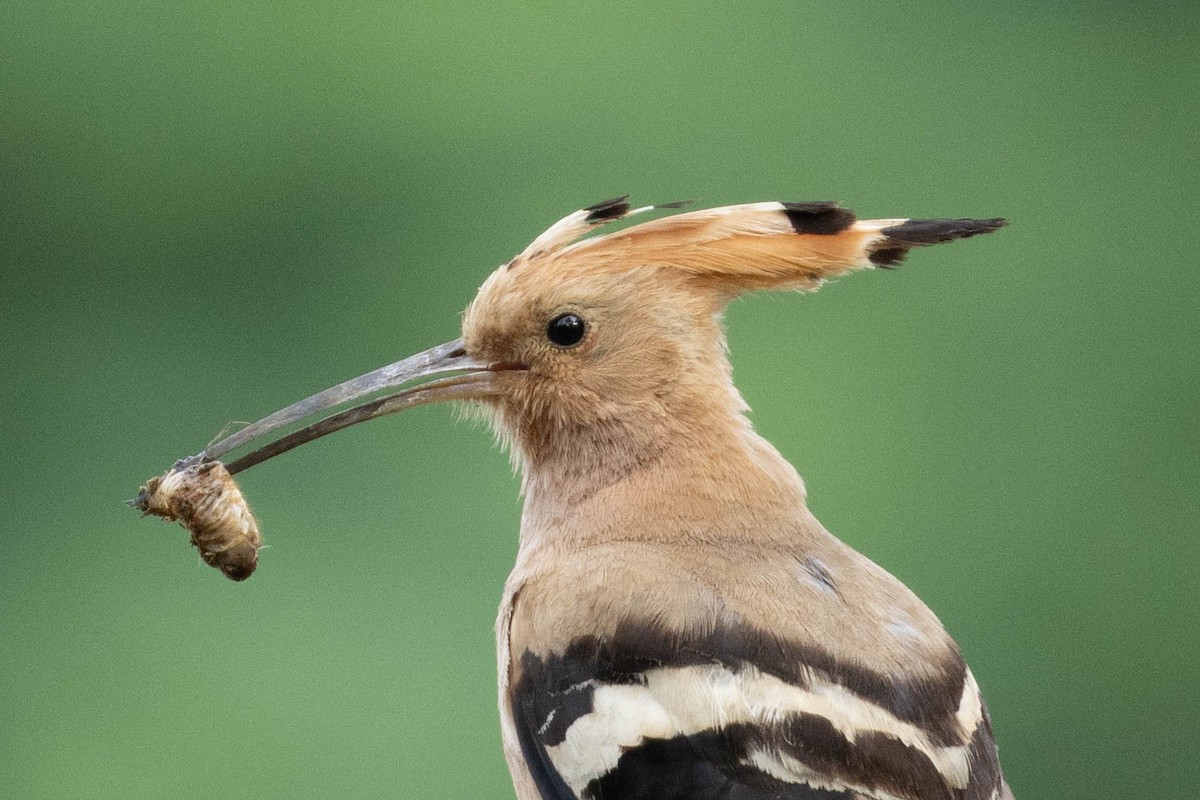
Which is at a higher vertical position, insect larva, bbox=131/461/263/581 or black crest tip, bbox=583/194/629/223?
black crest tip, bbox=583/194/629/223

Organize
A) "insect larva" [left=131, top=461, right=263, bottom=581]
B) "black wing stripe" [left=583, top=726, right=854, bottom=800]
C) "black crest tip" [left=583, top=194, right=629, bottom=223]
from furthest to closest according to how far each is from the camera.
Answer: "black crest tip" [left=583, top=194, right=629, bottom=223] → "insect larva" [left=131, top=461, right=263, bottom=581] → "black wing stripe" [left=583, top=726, right=854, bottom=800]

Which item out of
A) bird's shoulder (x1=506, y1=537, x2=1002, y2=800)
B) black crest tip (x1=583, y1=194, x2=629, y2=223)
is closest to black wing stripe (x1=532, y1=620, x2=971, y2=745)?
bird's shoulder (x1=506, y1=537, x2=1002, y2=800)

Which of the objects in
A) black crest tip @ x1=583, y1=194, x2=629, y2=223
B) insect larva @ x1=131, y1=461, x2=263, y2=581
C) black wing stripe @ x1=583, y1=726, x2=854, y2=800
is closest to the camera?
black wing stripe @ x1=583, y1=726, x2=854, y2=800

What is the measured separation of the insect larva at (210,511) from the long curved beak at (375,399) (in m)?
0.03

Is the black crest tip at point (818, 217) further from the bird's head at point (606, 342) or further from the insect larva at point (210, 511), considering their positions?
the insect larva at point (210, 511)

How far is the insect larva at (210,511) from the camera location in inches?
54.7

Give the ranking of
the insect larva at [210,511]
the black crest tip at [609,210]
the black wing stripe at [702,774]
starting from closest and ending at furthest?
the black wing stripe at [702,774], the insect larva at [210,511], the black crest tip at [609,210]

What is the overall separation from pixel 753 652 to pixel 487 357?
16.3 inches

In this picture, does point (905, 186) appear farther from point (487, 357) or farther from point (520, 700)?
point (520, 700)

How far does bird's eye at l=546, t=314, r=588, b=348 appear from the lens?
1529 mm

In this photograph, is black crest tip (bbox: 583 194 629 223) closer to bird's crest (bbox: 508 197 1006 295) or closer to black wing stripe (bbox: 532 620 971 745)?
bird's crest (bbox: 508 197 1006 295)

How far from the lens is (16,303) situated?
2.52 metres

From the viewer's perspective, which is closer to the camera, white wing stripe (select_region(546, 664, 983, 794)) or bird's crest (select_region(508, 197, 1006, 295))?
white wing stripe (select_region(546, 664, 983, 794))

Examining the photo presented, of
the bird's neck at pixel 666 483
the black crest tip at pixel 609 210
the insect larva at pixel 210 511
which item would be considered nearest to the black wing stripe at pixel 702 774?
the bird's neck at pixel 666 483
